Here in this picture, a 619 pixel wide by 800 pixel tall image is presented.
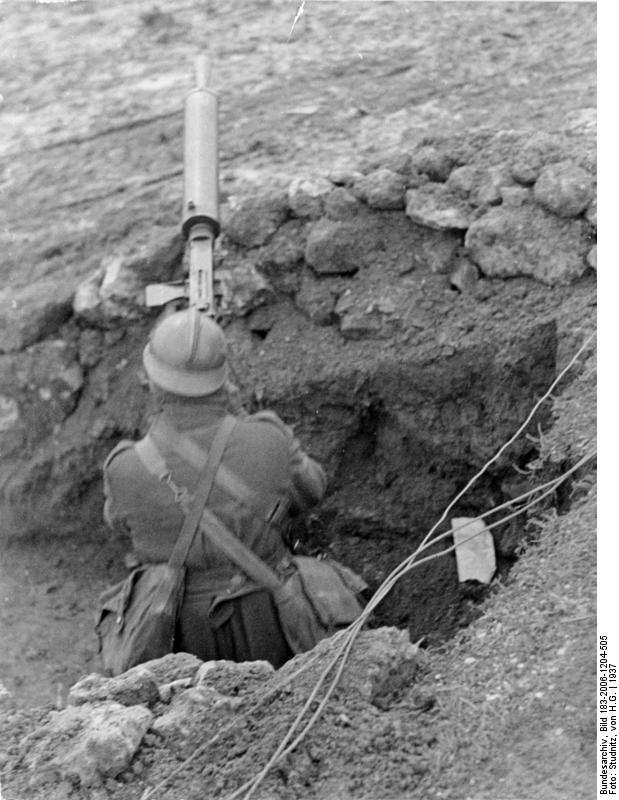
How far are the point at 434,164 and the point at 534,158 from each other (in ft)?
1.55

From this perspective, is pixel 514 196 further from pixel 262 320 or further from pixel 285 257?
pixel 262 320

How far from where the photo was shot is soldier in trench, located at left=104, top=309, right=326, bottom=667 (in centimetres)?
436

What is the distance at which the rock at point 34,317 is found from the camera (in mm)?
5867

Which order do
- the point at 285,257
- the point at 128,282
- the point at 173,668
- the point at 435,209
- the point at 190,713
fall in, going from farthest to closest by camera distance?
the point at 128,282, the point at 285,257, the point at 435,209, the point at 173,668, the point at 190,713

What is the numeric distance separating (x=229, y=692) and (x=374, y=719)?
1.63 feet

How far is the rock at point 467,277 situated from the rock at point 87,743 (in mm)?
2626

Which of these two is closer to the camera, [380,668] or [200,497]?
[380,668]

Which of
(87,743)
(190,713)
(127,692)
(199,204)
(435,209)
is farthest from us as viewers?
(435,209)

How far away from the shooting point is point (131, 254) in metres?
5.87

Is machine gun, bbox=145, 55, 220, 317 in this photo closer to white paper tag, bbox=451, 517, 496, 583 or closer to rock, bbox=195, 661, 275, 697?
white paper tag, bbox=451, 517, 496, 583

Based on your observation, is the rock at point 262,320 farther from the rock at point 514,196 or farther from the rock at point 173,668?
the rock at point 173,668

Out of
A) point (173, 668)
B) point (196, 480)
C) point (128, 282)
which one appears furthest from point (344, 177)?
point (173, 668)

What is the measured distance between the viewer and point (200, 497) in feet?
14.2

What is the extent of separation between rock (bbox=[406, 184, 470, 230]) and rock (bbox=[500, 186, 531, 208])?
189mm
